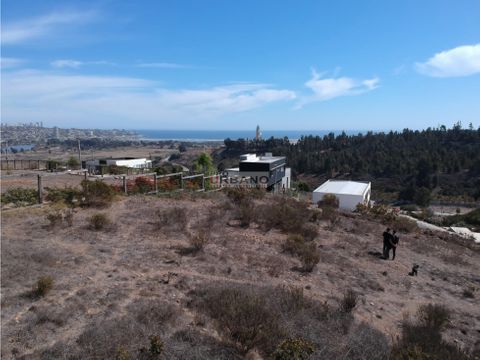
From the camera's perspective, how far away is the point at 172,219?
44.5 ft

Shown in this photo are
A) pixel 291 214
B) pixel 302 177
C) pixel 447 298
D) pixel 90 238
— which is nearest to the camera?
pixel 447 298

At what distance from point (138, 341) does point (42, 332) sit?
1.49 m

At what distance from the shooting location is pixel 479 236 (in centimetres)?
2869

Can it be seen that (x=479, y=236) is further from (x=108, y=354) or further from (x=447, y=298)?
(x=108, y=354)

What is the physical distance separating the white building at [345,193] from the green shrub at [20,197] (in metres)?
25.9

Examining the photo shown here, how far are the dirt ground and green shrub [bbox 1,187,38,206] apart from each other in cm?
68

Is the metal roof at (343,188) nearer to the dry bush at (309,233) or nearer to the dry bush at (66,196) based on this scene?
the dry bush at (309,233)

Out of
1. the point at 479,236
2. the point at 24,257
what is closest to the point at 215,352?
the point at 24,257

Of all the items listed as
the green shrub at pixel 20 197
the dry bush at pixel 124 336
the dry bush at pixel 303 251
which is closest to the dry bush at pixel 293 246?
the dry bush at pixel 303 251

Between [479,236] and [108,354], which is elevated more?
[108,354]

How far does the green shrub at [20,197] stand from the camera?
44.0 ft

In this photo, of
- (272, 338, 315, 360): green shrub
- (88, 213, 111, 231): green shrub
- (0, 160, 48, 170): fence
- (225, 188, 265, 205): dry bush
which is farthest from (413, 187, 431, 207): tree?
(272, 338, 315, 360): green shrub

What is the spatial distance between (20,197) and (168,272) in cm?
816

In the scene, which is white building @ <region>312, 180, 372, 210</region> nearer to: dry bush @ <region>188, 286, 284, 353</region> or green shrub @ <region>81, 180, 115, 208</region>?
green shrub @ <region>81, 180, 115, 208</region>
